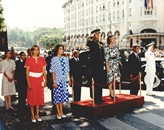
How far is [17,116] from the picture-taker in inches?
293

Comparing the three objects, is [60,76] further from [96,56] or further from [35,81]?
[96,56]

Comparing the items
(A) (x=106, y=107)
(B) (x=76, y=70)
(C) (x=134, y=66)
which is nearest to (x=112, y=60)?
(B) (x=76, y=70)

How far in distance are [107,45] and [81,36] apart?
2744 inches

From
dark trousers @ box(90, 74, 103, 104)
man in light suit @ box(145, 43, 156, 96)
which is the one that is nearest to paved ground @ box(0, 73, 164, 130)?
dark trousers @ box(90, 74, 103, 104)

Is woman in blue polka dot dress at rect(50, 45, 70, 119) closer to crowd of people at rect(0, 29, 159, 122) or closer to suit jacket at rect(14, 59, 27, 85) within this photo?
crowd of people at rect(0, 29, 159, 122)

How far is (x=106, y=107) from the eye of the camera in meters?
7.38

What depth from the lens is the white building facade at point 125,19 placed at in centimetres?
4775

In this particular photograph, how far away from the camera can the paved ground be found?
6289 millimetres

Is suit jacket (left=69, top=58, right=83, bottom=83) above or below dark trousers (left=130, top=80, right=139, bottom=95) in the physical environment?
above

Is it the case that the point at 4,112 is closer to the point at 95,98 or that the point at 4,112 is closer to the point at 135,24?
the point at 95,98

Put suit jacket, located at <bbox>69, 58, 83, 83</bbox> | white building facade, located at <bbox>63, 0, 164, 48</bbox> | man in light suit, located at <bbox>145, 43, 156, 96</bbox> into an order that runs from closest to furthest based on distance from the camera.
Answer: suit jacket, located at <bbox>69, 58, 83, 83</bbox>, man in light suit, located at <bbox>145, 43, 156, 96</bbox>, white building facade, located at <bbox>63, 0, 164, 48</bbox>

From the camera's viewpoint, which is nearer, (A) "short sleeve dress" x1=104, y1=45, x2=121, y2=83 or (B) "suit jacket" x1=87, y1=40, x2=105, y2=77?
(B) "suit jacket" x1=87, y1=40, x2=105, y2=77

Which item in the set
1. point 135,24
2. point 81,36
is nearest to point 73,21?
point 81,36

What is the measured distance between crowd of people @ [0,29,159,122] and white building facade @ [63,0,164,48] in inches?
1044
